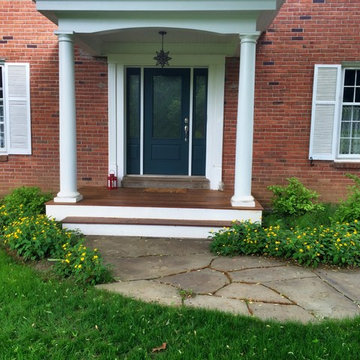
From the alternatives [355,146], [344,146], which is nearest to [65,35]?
[344,146]

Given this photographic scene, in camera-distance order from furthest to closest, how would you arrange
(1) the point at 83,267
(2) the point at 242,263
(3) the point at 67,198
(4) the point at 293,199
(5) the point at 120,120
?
1. (5) the point at 120,120
2. (4) the point at 293,199
3. (3) the point at 67,198
4. (2) the point at 242,263
5. (1) the point at 83,267

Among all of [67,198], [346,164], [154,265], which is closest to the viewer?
[154,265]

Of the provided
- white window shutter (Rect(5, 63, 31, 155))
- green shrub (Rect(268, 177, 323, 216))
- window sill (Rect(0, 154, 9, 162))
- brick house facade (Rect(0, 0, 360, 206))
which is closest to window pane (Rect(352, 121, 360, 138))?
brick house facade (Rect(0, 0, 360, 206))

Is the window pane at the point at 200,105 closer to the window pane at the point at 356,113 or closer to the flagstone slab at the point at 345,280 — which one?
the window pane at the point at 356,113

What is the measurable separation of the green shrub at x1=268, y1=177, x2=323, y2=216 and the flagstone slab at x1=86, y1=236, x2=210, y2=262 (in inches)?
76.5

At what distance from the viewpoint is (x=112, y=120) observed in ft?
23.7

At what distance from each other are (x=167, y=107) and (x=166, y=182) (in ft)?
4.81

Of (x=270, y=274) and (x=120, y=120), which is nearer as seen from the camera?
(x=270, y=274)

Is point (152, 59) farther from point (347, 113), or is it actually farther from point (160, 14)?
point (347, 113)

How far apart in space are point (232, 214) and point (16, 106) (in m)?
4.58

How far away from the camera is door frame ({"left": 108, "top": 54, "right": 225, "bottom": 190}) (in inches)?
279

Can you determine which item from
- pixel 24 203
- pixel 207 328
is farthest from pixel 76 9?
pixel 207 328

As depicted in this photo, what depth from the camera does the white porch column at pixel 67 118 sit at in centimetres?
549

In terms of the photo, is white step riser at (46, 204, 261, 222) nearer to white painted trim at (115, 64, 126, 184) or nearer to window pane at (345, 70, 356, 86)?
white painted trim at (115, 64, 126, 184)
